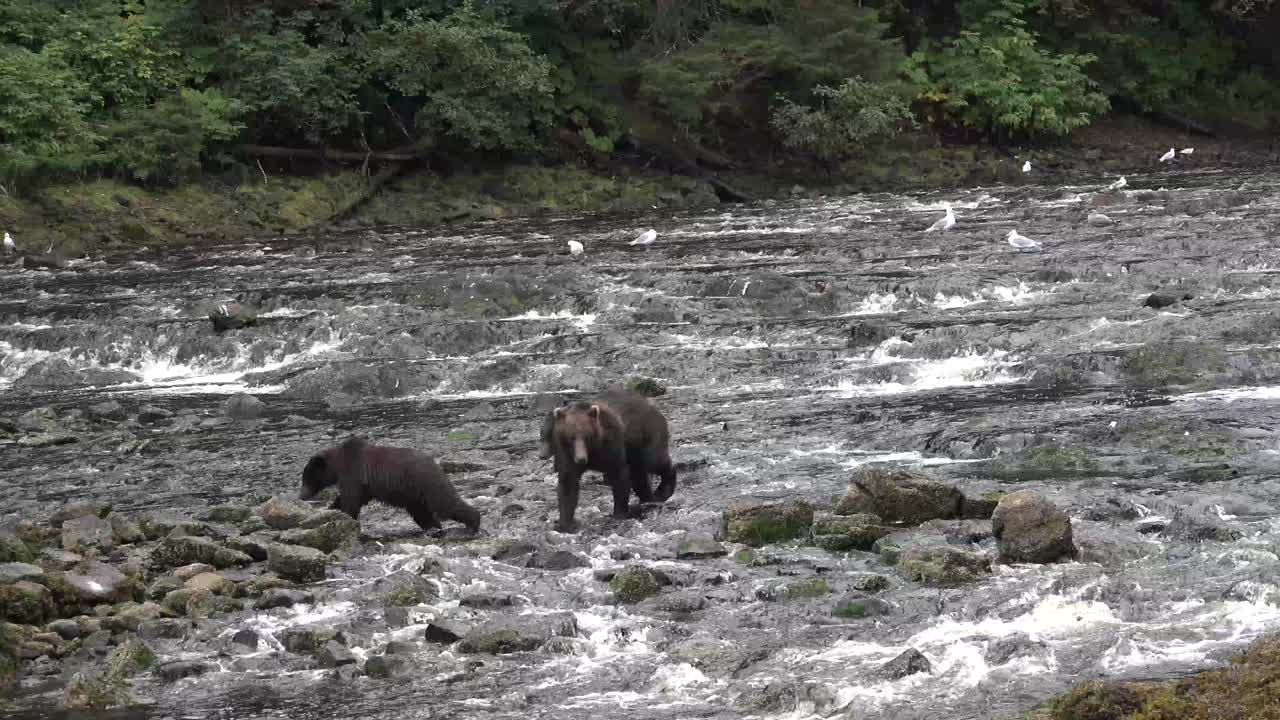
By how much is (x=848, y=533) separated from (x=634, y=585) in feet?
5.64

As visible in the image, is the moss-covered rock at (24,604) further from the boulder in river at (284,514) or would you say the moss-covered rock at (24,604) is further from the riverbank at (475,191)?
the riverbank at (475,191)

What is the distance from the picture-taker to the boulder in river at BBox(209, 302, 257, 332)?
70.4ft

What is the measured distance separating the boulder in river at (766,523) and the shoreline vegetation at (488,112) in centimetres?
2327

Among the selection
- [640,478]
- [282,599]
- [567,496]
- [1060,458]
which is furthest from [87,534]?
[1060,458]

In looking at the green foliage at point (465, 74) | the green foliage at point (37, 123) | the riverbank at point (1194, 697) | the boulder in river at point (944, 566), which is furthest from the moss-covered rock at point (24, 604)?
the green foliage at point (465, 74)

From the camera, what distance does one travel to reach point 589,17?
131ft

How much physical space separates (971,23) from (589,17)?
1097 centimetres

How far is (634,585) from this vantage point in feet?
31.1

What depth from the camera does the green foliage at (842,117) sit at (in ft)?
121

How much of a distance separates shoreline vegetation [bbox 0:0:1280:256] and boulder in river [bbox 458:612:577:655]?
2440cm

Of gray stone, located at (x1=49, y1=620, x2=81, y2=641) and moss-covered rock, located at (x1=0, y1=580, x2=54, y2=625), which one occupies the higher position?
moss-covered rock, located at (x1=0, y1=580, x2=54, y2=625)

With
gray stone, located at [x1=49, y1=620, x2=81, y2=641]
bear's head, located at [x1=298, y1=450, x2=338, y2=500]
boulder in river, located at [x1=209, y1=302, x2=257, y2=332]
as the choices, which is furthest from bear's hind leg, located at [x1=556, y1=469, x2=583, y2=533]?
boulder in river, located at [x1=209, y1=302, x2=257, y2=332]

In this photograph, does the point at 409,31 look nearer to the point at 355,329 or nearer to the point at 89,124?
the point at 89,124

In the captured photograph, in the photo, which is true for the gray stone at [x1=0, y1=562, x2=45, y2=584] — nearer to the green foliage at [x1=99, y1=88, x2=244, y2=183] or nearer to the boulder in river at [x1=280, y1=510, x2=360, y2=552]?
the boulder in river at [x1=280, y1=510, x2=360, y2=552]
